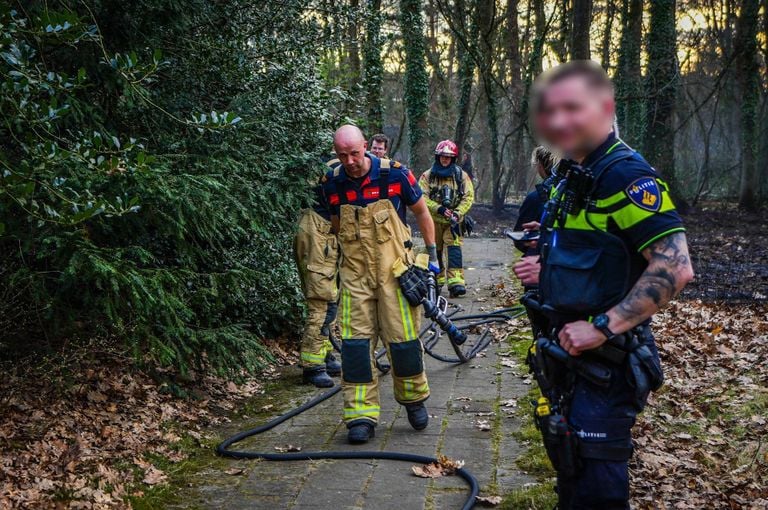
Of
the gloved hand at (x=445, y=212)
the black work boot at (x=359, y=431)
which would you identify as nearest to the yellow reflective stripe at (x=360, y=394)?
the black work boot at (x=359, y=431)

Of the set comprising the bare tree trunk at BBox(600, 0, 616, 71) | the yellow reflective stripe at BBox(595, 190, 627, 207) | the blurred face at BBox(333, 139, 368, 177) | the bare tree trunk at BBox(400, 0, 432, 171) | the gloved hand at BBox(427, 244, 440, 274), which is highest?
the bare tree trunk at BBox(600, 0, 616, 71)

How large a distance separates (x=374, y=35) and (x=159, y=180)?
561 centimetres

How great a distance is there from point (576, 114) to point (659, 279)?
0.71m

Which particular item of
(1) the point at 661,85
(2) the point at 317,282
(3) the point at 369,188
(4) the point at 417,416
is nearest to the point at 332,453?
(4) the point at 417,416

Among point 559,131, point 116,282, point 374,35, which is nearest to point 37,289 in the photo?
point 116,282

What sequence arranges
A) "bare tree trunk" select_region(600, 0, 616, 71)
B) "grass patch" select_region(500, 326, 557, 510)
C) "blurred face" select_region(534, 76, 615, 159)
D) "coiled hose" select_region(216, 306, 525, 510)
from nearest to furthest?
"blurred face" select_region(534, 76, 615, 159) < "grass patch" select_region(500, 326, 557, 510) < "coiled hose" select_region(216, 306, 525, 510) < "bare tree trunk" select_region(600, 0, 616, 71)

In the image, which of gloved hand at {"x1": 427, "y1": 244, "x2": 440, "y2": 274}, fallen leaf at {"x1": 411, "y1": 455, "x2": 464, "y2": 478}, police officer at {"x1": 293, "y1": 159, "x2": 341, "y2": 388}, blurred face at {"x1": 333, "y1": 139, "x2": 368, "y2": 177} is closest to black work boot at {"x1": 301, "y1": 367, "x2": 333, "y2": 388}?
police officer at {"x1": 293, "y1": 159, "x2": 341, "y2": 388}

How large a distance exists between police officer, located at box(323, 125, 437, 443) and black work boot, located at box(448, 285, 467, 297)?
590cm

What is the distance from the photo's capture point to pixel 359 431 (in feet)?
18.0

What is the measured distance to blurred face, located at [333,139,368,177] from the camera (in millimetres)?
5535

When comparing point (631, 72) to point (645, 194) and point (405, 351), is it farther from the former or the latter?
point (645, 194)

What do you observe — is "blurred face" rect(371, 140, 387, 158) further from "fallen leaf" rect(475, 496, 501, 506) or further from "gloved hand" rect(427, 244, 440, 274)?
"fallen leaf" rect(475, 496, 501, 506)

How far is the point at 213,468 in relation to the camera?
5.12m

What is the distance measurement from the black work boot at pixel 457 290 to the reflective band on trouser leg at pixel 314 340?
4.65 metres
